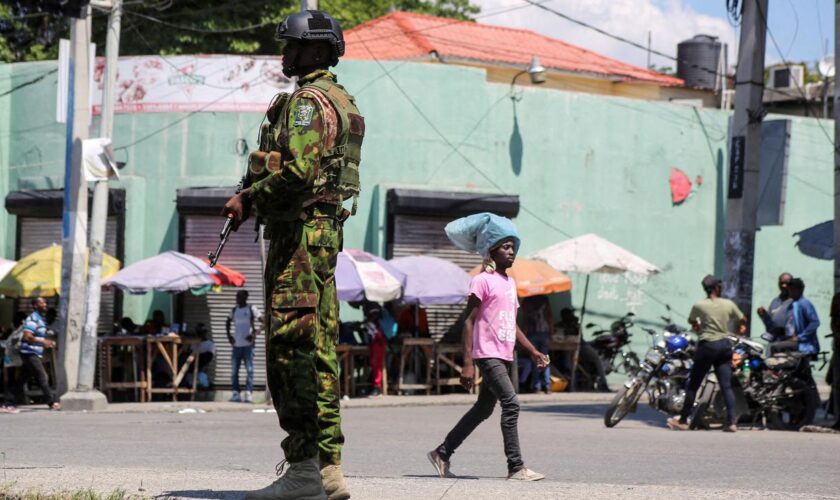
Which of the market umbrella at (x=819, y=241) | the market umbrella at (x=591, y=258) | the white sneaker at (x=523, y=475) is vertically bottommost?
the white sneaker at (x=523, y=475)

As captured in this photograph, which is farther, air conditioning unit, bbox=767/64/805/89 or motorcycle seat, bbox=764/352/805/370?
air conditioning unit, bbox=767/64/805/89

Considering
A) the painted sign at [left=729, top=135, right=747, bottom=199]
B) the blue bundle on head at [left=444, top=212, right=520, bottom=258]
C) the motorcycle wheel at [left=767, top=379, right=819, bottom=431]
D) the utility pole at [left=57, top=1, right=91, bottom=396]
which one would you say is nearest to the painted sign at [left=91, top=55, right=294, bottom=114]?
the utility pole at [left=57, top=1, right=91, bottom=396]

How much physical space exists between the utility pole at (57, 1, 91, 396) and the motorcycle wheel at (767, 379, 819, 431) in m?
10.1

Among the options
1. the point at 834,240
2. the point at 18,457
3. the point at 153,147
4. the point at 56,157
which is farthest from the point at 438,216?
the point at 18,457

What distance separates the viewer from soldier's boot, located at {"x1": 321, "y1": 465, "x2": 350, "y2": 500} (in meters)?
6.40

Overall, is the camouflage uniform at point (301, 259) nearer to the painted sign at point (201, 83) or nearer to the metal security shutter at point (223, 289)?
the metal security shutter at point (223, 289)

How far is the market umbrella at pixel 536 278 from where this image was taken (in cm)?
2325

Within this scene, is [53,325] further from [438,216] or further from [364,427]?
[364,427]

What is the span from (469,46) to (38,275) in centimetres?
1752

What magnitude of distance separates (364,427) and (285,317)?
987 cm

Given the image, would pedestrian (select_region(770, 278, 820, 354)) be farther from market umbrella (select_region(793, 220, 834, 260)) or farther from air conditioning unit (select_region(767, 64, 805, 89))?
air conditioning unit (select_region(767, 64, 805, 89))

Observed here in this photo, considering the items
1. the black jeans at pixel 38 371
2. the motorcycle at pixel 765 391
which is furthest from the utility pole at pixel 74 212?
the motorcycle at pixel 765 391

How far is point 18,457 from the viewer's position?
985 centimetres

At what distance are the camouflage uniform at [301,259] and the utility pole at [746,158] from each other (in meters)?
12.9
